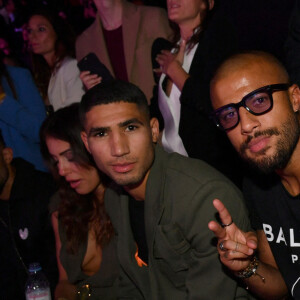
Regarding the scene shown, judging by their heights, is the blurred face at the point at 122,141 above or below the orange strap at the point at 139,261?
above

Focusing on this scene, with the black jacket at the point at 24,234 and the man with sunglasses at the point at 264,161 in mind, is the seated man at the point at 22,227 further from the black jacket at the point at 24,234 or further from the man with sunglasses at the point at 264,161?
the man with sunglasses at the point at 264,161

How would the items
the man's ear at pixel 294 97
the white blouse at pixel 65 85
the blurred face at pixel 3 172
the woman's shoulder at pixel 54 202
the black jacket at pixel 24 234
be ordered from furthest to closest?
the white blouse at pixel 65 85
the blurred face at pixel 3 172
the black jacket at pixel 24 234
the woman's shoulder at pixel 54 202
the man's ear at pixel 294 97

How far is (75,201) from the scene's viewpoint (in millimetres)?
3443

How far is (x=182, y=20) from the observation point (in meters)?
3.18

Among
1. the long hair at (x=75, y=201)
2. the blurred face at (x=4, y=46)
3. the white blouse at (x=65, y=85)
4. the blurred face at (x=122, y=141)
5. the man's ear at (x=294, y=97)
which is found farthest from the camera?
the blurred face at (x=4, y=46)

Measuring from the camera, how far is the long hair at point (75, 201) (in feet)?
10.8

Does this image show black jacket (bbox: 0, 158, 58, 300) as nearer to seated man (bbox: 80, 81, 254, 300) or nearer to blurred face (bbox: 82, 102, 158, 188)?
seated man (bbox: 80, 81, 254, 300)

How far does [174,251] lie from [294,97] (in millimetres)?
889

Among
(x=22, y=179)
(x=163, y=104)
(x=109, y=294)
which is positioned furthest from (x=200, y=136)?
(x=22, y=179)

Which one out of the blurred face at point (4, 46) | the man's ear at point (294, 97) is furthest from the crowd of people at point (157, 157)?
the blurred face at point (4, 46)

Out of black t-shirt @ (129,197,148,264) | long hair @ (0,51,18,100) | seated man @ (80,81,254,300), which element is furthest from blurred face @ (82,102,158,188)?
long hair @ (0,51,18,100)

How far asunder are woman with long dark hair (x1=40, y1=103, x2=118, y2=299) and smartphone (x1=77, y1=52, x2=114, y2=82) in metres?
0.29

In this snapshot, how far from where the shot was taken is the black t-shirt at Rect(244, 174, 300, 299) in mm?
2312

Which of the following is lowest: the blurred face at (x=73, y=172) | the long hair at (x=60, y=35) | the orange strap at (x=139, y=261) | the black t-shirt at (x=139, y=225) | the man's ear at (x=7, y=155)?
the orange strap at (x=139, y=261)
